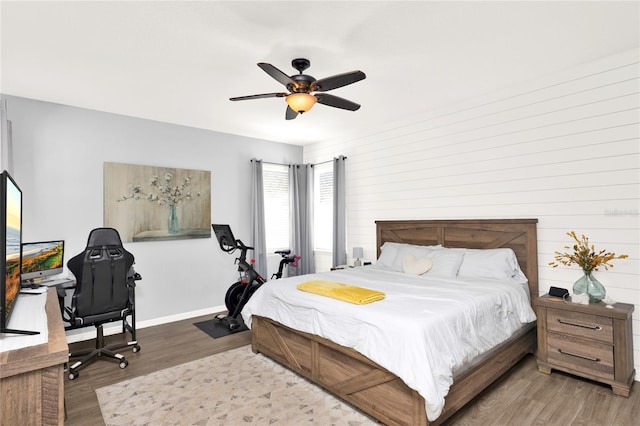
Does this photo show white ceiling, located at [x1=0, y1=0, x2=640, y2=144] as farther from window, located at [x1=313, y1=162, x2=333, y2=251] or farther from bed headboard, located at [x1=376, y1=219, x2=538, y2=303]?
window, located at [x1=313, y1=162, x2=333, y2=251]

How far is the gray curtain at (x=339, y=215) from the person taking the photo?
541cm

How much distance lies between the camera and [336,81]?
255 centimetres

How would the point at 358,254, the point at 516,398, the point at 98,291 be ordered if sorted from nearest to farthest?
the point at 516,398
the point at 98,291
the point at 358,254

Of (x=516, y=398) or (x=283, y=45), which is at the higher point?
(x=283, y=45)

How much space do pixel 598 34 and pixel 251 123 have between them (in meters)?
3.88

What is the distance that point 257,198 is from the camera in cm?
551

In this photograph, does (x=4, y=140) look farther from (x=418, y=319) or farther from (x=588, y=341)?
(x=588, y=341)

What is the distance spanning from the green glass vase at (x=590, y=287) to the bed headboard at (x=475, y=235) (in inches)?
18.5

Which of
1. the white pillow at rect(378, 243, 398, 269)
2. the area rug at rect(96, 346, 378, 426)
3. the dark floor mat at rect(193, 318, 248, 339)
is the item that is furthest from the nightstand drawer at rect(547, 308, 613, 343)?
the dark floor mat at rect(193, 318, 248, 339)

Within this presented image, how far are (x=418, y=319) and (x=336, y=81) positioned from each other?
1.81 metres

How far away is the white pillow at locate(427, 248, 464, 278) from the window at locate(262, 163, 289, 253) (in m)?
2.91

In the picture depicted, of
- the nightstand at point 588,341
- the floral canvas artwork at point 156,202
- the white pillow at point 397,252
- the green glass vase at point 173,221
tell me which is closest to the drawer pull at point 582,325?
the nightstand at point 588,341

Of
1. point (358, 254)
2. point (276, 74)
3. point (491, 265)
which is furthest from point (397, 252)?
point (276, 74)

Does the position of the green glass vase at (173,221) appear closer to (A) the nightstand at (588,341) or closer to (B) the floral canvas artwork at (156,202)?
(B) the floral canvas artwork at (156,202)
